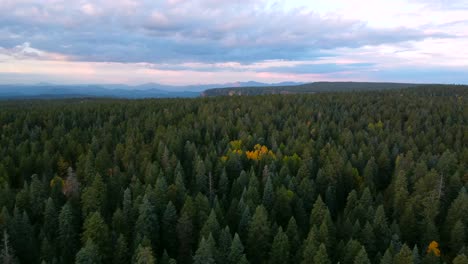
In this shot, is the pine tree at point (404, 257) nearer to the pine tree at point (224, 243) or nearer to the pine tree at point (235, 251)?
the pine tree at point (235, 251)

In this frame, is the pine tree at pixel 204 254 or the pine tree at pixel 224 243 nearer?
the pine tree at pixel 204 254

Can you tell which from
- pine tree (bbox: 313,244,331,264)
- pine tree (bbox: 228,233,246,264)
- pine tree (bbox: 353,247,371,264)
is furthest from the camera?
pine tree (bbox: 228,233,246,264)

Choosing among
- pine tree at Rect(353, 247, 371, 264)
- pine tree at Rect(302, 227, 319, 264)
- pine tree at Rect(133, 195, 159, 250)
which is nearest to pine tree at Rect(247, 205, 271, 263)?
pine tree at Rect(302, 227, 319, 264)

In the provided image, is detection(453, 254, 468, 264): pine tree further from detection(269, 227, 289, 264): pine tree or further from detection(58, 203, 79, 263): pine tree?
detection(58, 203, 79, 263): pine tree

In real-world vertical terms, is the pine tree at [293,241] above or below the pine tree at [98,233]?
below

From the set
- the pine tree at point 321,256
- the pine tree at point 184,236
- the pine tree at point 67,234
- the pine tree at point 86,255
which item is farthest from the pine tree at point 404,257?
the pine tree at point 67,234

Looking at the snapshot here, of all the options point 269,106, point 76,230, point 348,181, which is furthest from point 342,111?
point 76,230

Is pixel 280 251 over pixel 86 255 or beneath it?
beneath

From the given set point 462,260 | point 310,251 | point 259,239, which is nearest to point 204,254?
point 259,239

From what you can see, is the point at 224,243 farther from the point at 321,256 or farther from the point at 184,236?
the point at 321,256

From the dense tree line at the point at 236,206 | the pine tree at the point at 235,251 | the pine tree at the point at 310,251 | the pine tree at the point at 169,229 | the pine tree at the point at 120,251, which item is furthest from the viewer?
the pine tree at the point at 169,229

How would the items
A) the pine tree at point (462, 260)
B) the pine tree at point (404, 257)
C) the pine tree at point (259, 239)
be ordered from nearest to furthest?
the pine tree at point (404, 257) < the pine tree at point (462, 260) < the pine tree at point (259, 239)

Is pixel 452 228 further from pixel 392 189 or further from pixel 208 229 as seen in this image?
pixel 208 229
